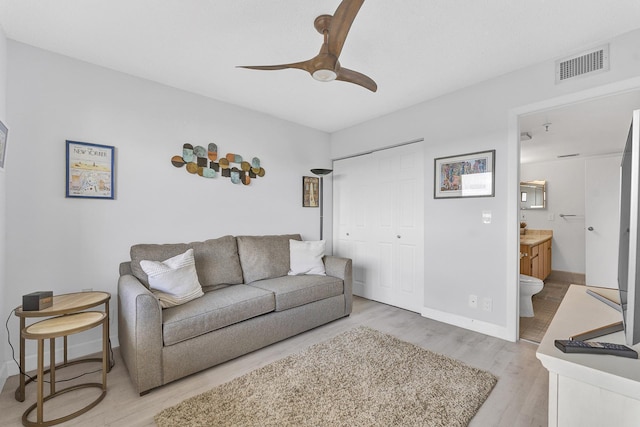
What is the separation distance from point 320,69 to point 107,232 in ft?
7.32

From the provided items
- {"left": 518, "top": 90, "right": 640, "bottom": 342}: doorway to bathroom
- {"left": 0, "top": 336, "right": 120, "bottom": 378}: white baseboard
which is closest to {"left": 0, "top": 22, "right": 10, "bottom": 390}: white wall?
{"left": 0, "top": 336, "right": 120, "bottom": 378}: white baseboard

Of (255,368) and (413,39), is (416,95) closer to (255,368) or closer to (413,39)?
(413,39)

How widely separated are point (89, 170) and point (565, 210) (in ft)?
22.5

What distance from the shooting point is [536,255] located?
428 cm

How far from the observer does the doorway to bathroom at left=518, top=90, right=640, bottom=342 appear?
2996mm

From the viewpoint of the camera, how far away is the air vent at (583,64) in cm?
212

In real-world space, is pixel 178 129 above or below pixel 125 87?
below

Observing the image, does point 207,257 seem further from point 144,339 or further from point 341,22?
point 341,22

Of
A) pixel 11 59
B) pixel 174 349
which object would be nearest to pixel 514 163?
pixel 174 349

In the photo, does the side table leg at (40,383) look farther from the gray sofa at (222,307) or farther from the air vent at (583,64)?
the air vent at (583,64)

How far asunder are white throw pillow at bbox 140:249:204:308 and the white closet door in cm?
226

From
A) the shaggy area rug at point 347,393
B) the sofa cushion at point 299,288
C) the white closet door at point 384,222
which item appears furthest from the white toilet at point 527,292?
the sofa cushion at point 299,288

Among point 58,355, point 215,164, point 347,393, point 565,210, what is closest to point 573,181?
point 565,210

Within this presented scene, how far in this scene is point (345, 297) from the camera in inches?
124
